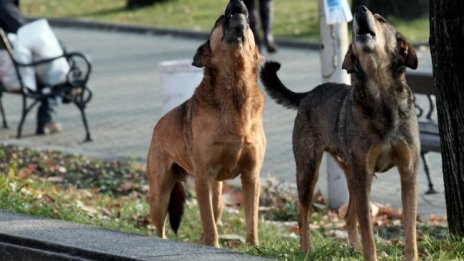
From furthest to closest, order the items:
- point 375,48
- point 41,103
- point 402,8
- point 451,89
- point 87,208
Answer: point 402,8 < point 41,103 < point 87,208 < point 451,89 < point 375,48

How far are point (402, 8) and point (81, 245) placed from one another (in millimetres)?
18043

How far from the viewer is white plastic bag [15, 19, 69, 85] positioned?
1426cm

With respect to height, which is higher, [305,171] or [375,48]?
[375,48]

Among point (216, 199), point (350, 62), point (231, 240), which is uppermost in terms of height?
point (350, 62)

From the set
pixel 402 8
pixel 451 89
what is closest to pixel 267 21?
pixel 402 8

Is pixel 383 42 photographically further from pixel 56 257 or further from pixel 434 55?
pixel 56 257

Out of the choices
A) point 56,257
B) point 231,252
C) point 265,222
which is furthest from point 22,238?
point 265,222

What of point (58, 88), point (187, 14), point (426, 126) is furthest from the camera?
point (187, 14)

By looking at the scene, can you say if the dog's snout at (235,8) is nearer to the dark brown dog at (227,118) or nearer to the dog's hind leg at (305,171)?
the dark brown dog at (227,118)

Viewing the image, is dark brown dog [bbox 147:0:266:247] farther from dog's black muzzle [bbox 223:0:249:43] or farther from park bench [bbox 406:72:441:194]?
park bench [bbox 406:72:441:194]

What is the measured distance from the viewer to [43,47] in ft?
47.0

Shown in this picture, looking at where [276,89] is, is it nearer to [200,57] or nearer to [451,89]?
[200,57]

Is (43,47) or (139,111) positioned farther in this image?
(139,111)

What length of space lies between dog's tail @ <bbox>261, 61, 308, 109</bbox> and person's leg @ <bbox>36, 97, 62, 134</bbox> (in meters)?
7.21
